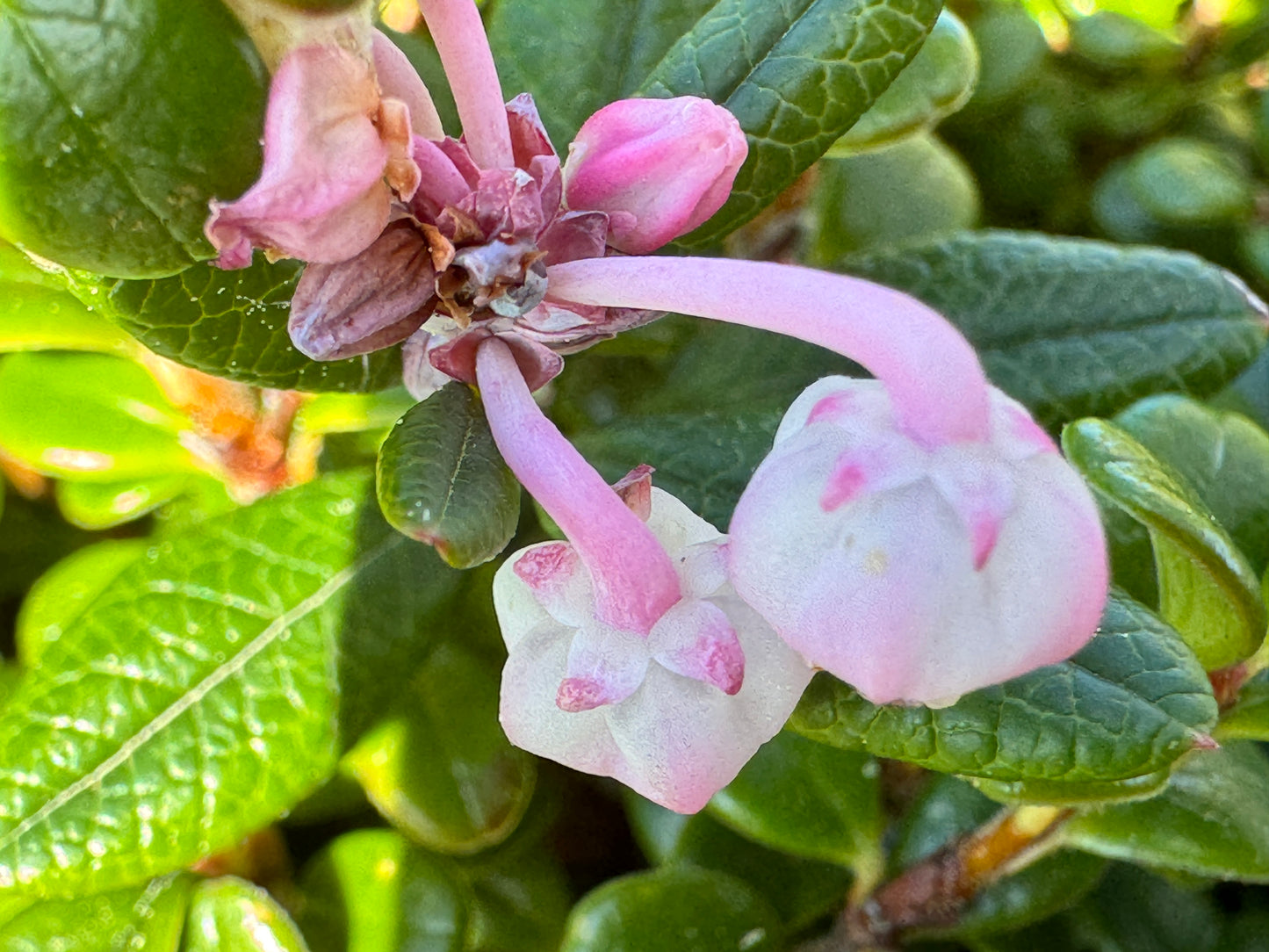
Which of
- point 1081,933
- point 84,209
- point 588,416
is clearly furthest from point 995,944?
point 84,209

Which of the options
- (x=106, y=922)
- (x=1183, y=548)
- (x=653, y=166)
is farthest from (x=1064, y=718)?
(x=106, y=922)

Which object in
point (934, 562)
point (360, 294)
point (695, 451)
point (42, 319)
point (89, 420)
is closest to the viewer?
point (934, 562)

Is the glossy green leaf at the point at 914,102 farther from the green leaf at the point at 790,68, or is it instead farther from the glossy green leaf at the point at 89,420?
the glossy green leaf at the point at 89,420

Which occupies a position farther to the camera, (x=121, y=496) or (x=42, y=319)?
(x=121, y=496)

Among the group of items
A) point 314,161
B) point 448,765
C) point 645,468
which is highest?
point 314,161

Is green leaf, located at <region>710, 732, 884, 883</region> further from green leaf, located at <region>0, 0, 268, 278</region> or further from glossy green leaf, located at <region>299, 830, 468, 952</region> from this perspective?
green leaf, located at <region>0, 0, 268, 278</region>

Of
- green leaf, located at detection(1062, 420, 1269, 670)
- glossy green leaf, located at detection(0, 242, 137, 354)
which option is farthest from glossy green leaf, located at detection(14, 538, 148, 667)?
green leaf, located at detection(1062, 420, 1269, 670)

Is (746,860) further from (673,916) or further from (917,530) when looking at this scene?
(917,530)
